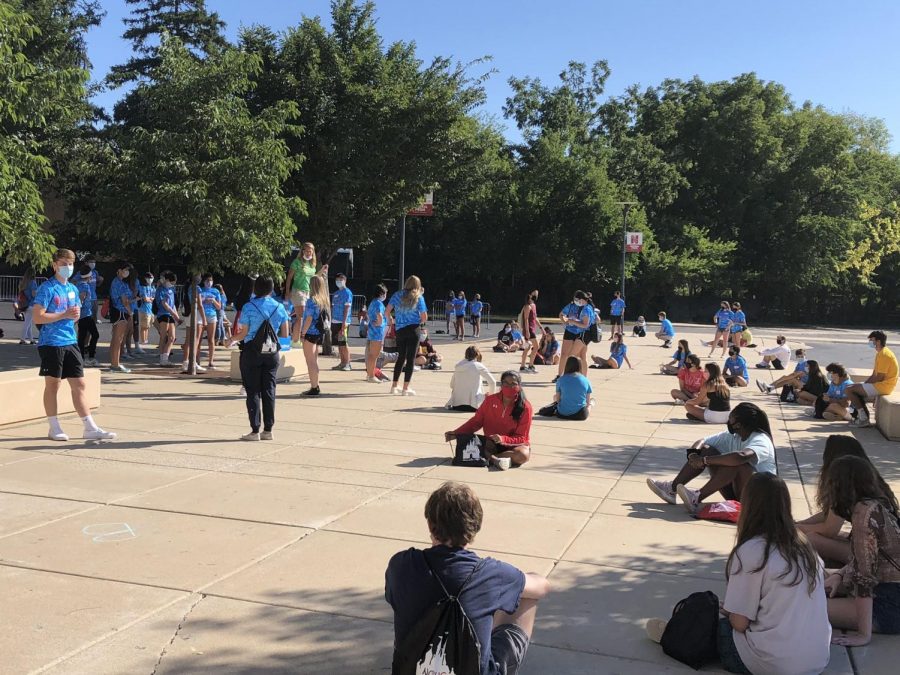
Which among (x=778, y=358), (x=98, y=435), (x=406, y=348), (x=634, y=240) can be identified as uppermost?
(x=634, y=240)

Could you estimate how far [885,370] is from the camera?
39.5 feet

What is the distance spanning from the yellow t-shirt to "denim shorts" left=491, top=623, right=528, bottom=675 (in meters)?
9.82

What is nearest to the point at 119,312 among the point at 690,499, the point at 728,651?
the point at 690,499

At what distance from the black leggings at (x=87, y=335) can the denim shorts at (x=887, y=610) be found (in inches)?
509

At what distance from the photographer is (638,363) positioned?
21859 mm

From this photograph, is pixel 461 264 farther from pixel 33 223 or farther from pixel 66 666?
pixel 66 666

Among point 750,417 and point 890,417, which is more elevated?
point 750,417

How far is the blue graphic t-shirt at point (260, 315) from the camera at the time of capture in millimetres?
9242

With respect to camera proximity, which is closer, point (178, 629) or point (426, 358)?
point (178, 629)

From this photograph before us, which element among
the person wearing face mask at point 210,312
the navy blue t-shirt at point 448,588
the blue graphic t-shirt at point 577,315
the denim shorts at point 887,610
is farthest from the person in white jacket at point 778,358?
the navy blue t-shirt at point 448,588

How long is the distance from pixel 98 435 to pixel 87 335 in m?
7.44

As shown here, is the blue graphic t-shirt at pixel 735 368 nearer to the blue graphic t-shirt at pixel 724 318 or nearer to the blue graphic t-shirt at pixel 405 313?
the blue graphic t-shirt at pixel 405 313

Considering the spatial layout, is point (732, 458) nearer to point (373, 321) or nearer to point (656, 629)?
point (656, 629)

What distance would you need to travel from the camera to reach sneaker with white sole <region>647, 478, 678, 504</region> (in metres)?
7.41
